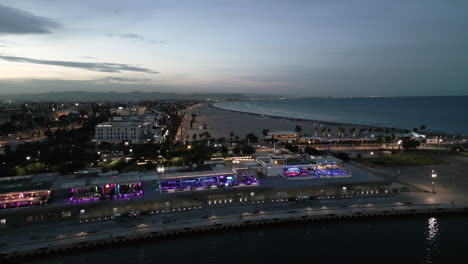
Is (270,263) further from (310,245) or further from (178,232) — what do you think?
(178,232)

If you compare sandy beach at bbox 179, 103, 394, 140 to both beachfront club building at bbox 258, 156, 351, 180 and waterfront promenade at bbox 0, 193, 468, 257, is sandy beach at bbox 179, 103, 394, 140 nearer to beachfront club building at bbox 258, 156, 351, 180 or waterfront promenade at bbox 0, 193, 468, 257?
beachfront club building at bbox 258, 156, 351, 180

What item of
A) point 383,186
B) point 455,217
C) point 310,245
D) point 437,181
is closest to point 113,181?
point 310,245

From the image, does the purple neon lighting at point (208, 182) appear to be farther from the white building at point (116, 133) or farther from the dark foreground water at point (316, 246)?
the white building at point (116, 133)

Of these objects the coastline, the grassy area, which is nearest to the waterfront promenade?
the grassy area

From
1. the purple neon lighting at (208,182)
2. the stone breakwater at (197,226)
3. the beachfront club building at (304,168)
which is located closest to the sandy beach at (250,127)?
the beachfront club building at (304,168)

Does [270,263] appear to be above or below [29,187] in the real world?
below

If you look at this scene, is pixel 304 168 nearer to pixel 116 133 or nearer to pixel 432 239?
pixel 432 239
